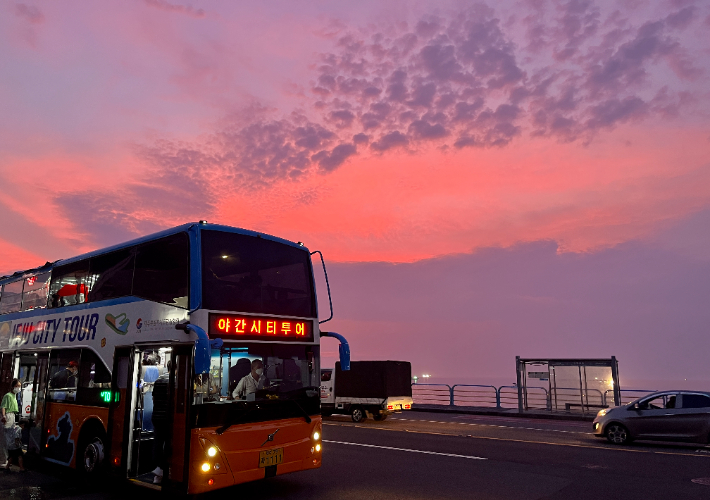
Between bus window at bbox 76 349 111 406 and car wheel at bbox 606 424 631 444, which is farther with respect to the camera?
car wheel at bbox 606 424 631 444

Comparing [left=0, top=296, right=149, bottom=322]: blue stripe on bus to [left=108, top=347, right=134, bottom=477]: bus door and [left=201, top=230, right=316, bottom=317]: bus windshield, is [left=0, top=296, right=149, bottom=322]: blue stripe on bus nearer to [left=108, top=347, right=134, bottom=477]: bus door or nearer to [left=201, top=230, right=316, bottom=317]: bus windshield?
[left=108, top=347, right=134, bottom=477]: bus door

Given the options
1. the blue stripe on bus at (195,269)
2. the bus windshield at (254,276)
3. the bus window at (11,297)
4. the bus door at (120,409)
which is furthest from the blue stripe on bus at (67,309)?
the bus windshield at (254,276)

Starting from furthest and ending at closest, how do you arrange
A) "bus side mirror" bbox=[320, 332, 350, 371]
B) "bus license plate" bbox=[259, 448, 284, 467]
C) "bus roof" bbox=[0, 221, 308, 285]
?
"bus side mirror" bbox=[320, 332, 350, 371]
"bus roof" bbox=[0, 221, 308, 285]
"bus license plate" bbox=[259, 448, 284, 467]

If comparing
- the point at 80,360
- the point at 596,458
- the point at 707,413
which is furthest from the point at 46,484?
the point at 707,413

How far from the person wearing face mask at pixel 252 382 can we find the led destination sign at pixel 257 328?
1.43 feet

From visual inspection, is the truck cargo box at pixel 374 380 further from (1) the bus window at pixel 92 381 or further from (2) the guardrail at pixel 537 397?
(1) the bus window at pixel 92 381

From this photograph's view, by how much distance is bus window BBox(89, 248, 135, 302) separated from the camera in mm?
9672

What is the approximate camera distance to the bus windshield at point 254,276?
8.40 m

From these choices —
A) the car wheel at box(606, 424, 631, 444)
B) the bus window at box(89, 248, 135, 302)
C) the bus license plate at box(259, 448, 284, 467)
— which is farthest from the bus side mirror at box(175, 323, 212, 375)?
the car wheel at box(606, 424, 631, 444)

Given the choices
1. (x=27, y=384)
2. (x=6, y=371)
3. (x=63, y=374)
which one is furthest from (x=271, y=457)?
(x=6, y=371)

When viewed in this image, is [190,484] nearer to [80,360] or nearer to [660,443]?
[80,360]

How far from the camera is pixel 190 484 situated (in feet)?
25.2

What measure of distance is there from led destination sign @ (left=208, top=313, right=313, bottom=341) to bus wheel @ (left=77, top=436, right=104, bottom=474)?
3.68 meters

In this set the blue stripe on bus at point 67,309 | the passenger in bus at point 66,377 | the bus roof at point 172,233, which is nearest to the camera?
the bus roof at point 172,233
